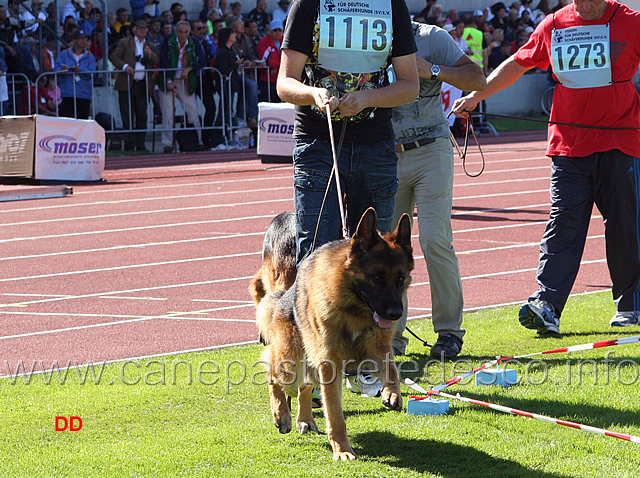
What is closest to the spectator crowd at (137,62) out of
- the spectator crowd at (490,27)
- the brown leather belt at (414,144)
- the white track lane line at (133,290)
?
the spectator crowd at (490,27)

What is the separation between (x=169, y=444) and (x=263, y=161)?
16456mm

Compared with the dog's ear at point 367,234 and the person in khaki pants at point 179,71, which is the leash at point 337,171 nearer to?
the dog's ear at point 367,234

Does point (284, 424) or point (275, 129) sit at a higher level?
point (275, 129)

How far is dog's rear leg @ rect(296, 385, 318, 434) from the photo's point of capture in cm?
550

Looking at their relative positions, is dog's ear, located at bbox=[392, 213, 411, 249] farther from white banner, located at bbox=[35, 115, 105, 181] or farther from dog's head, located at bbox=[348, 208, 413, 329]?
white banner, located at bbox=[35, 115, 105, 181]

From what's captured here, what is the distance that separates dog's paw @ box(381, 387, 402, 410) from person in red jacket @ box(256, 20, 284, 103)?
19590 mm

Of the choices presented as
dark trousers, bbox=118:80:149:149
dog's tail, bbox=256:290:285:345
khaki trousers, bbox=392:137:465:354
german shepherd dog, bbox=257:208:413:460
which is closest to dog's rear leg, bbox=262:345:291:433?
german shepherd dog, bbox=257:208:413:460

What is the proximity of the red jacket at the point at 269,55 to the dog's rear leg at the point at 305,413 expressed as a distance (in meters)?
19.2

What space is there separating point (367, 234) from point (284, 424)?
1246 millimetres

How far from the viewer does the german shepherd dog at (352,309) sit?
483 cm

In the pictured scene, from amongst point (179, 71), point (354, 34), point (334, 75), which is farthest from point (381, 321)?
point (179, 71)

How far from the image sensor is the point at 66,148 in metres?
18.2

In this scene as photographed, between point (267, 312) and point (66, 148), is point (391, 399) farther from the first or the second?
point (66, 148)

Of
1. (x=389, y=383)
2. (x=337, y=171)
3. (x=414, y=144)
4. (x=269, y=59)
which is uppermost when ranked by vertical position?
(x=269, y=59)
